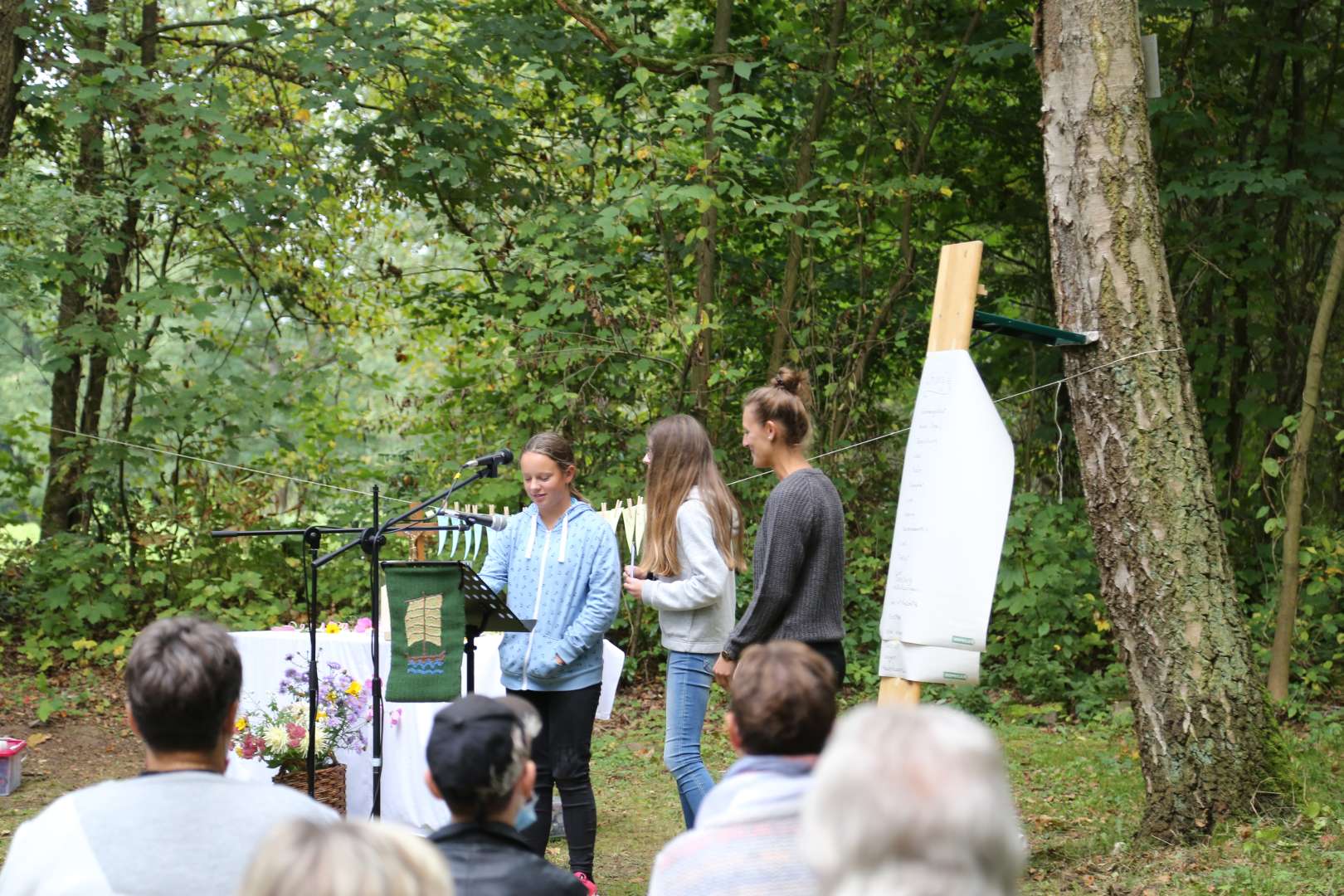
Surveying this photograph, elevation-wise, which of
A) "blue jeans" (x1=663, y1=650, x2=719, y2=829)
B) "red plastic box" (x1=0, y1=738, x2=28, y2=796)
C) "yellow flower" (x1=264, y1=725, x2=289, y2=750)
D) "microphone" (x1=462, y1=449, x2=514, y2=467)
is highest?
"microphone" (x1=462, y1=449, x2=514, y2=467)

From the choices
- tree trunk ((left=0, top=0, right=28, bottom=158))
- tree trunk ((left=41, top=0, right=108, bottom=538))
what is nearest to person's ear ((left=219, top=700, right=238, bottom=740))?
tree trunk ((left=41, top=0, right=108, bottom=538))

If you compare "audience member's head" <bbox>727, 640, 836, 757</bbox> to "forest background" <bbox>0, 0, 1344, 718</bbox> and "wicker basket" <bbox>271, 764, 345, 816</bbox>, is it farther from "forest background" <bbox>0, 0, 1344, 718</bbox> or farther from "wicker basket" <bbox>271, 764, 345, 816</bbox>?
"forest background" <bbox>0, 0, 1344, 718</bbox>

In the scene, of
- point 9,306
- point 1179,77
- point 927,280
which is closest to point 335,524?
point 9,306

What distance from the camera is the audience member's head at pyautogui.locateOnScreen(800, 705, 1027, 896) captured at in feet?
4.84

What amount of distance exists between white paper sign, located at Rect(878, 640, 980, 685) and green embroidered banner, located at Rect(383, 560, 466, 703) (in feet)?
5.02

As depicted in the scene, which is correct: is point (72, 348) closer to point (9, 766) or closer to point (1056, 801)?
point (9, 766)

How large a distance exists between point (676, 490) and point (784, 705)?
2344mm

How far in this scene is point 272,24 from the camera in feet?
37.5

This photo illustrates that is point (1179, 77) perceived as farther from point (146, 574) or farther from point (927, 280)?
point (146, 574)

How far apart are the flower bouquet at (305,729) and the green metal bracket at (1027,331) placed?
323 centimetres

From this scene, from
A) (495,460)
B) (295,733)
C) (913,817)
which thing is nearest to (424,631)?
(495,460)

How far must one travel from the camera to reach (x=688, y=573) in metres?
4.50

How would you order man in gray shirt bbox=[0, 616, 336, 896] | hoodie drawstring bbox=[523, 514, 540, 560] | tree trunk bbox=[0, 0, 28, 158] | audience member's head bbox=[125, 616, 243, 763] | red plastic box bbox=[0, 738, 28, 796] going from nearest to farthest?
man in gray shirt bbox=[0, 616, 336, 896] → audience member's head bbox=[125, 616, 243, 763] → hoodie drawstring bbox=[523, 514, 540, 560] → red plastic box bbox=[0, 738, 28, 796] → tree trunk bbox=[0, 0, 28, 158]

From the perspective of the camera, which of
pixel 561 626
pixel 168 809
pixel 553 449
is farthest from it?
pixel 553 449
